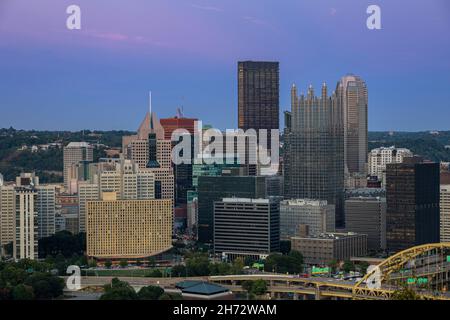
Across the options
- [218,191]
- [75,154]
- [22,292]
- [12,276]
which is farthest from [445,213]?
[22,292]

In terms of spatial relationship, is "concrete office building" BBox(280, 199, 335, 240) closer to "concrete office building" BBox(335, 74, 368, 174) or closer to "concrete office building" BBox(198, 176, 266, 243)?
"concrete office building" BBox(198, 176, 266, 243)

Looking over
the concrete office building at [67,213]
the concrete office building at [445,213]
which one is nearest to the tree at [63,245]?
the concrete office building at [67,213]

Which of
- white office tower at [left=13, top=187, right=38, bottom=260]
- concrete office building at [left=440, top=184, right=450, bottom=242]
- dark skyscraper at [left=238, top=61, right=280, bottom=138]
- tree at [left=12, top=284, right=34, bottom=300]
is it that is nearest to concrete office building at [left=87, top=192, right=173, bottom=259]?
white office tower at [left=13, top=187, right=38, bottom=260]

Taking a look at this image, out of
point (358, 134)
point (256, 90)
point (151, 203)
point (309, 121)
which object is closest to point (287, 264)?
point (151, 203)

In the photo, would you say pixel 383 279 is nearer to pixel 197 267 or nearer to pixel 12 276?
pixel 197 267

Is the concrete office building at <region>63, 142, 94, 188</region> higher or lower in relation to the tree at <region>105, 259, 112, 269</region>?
higher

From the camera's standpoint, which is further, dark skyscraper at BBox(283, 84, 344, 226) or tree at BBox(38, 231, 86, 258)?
dark skyscraper at BBox(283, 84, 344, 226)
